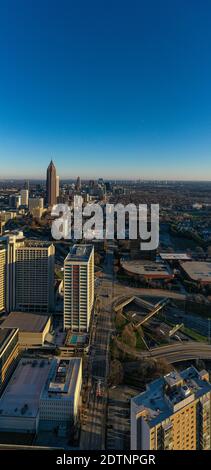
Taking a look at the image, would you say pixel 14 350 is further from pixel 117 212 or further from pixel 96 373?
pixel 117 212

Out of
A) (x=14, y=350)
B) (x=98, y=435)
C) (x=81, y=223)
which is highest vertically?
(x=81, y=223)

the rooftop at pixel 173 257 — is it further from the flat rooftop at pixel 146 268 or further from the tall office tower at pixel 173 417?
the tall office tower at pixel 173 417

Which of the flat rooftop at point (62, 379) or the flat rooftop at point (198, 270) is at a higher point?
the flat rooftop at point (198, 270)

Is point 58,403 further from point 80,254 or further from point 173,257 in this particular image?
point 173,257

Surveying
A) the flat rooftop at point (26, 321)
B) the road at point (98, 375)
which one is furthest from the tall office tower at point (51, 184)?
the flat rooftop at point (26, 321)

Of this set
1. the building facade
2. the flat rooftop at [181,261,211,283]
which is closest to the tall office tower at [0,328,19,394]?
the building facade
